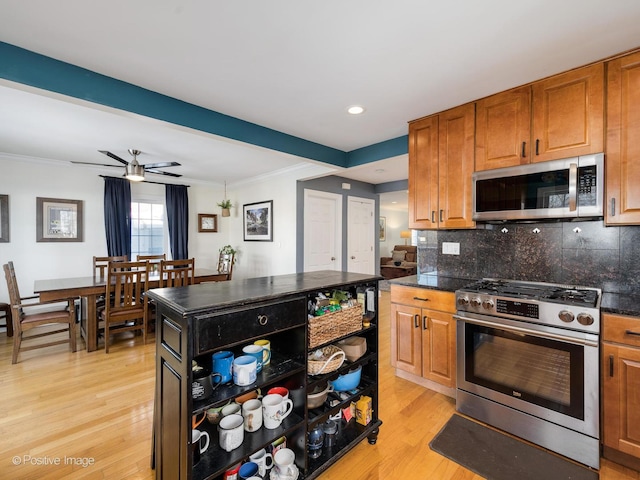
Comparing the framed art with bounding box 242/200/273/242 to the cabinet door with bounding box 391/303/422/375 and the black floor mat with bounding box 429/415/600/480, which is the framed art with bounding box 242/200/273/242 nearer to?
the cabinet door with bounding box 391/303/422/375

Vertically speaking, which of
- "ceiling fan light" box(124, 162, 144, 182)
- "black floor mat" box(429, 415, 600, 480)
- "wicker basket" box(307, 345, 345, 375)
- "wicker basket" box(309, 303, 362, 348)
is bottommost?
"black floor mat" box(429, 415, 600, 480)

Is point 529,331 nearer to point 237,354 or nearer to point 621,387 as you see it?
point 621,387

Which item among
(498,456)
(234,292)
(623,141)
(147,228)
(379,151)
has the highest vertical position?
(379,151)

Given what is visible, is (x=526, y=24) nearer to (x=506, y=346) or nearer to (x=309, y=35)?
(x=309, y=35)

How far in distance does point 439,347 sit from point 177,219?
5.14 m

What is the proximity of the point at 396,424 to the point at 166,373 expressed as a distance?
5.38 ft

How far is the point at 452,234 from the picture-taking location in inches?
113

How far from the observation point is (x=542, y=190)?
2117mm

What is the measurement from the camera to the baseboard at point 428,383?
2.41 metres

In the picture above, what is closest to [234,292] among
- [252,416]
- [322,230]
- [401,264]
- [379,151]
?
[252,416]

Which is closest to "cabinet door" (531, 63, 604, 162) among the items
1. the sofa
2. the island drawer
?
the island drawer

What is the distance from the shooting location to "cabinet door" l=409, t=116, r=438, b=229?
2.71m

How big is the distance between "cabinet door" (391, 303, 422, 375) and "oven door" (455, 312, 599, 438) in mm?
384

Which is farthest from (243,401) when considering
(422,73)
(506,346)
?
(422,73)
